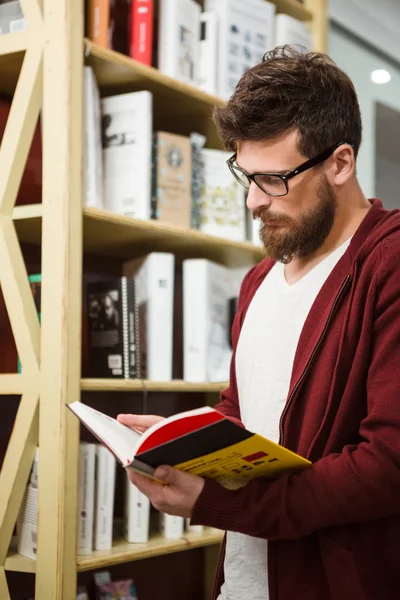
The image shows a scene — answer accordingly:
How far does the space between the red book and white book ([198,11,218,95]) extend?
0.71ft

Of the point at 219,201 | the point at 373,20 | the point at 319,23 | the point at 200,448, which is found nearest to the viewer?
the point at 200,448

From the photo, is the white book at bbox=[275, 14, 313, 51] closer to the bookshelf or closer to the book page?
the bookshelf

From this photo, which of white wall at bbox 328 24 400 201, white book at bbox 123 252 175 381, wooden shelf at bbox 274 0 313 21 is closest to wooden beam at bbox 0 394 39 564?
white book at bbox 123 252 175 381

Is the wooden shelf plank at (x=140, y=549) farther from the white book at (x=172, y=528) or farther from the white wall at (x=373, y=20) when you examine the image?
the white wall at (x=373, y=20)

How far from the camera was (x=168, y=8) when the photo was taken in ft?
6.53

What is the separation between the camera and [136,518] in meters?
1.82

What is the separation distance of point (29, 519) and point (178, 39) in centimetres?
133

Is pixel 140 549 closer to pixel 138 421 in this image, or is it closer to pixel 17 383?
pixel 17 383

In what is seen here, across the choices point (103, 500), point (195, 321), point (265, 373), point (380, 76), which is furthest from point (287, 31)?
point (103, 500)

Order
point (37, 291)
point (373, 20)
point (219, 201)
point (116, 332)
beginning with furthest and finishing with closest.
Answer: point (373, 20) → point (219, 201) → point (116, 332) → point (37, 291)

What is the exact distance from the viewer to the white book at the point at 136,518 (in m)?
1.81

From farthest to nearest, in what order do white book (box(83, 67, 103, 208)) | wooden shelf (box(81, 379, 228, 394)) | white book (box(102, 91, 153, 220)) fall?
1. white book (box(102, 91, 153, 220))
2. white book (box(83, 67, 103, 208))
3. wooden shelf (box(81, 379, 228, 394))

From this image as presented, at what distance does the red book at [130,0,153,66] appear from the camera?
1937mm

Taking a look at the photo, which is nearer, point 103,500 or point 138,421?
point 138,421
